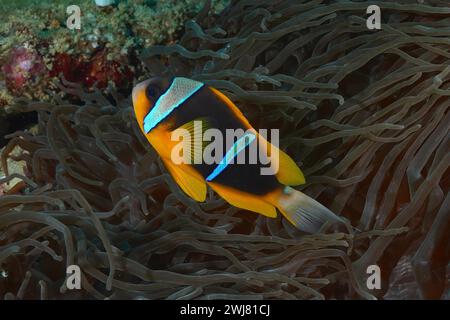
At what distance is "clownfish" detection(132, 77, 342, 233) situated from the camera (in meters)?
1.11

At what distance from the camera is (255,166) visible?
1112mm

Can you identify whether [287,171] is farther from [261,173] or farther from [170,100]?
[170,100]

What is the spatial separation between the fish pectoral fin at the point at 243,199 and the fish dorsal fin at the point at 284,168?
7 centimetres

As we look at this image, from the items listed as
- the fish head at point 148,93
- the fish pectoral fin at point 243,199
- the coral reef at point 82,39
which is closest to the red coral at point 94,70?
the coral reef at point 82,39

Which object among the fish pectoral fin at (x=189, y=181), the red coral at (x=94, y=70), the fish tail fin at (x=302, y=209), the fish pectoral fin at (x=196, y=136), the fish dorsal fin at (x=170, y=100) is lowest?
the fish tail fin at (x=302, y=209)

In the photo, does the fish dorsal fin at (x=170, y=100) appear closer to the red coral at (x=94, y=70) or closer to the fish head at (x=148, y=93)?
the fish head at (x=148, y=93)

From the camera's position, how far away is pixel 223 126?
3.67ft

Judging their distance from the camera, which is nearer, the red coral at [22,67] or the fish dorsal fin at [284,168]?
the fish dorsal fin at [284,168]

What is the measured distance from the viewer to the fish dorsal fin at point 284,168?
1.12m

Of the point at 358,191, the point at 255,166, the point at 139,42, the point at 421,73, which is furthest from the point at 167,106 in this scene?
the point at 139,42

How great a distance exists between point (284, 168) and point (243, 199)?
11 cm

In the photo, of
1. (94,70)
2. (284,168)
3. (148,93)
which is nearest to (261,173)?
(284,168)

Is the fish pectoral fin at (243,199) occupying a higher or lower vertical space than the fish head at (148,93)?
lower

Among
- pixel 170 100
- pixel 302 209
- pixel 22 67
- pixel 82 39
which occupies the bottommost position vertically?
pixel 302 209
